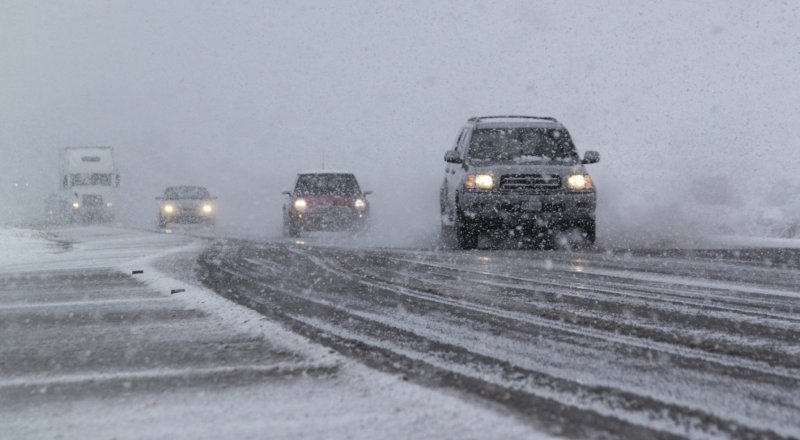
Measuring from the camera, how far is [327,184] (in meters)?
20.0

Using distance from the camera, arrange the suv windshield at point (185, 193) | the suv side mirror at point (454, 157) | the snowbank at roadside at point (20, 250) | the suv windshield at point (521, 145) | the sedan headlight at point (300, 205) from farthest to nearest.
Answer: the suv windshield at point (185, 193) < the sedan headlight at point (300, 205) < the suv windshield at point (521, 145) < the suv side mirror at point (454, 157) < the snowbank at roadside at point (20, 250)

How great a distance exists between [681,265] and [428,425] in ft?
23.3

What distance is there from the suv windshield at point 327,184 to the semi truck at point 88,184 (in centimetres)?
2074

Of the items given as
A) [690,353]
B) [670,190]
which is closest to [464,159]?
[690,353]

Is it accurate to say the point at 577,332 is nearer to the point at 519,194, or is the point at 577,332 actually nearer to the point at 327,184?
the point at 519,194

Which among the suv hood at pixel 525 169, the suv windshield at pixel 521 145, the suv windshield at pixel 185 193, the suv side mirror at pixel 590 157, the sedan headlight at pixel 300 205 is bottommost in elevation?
the sedan headlight at pixel 300 205

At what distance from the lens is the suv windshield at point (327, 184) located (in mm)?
19484

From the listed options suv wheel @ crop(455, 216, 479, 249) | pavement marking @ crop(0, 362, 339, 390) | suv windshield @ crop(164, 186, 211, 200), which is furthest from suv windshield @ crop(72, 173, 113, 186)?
pavement marking @ crop(0, 362, 339, 390)

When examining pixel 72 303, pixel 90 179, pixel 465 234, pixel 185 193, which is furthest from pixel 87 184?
pixel 72 303

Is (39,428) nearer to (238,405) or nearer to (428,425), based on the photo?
(238,405)

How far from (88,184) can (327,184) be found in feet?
70.4

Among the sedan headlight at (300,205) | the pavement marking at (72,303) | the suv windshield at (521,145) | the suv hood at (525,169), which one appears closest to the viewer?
the pavement marking at (72,303)

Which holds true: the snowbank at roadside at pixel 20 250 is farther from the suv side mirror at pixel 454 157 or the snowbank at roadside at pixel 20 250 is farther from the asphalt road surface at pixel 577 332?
the suv side mirror at pixel 454 157

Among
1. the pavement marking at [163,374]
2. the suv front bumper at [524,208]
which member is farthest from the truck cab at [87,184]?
the pavement marking at [163,374]
